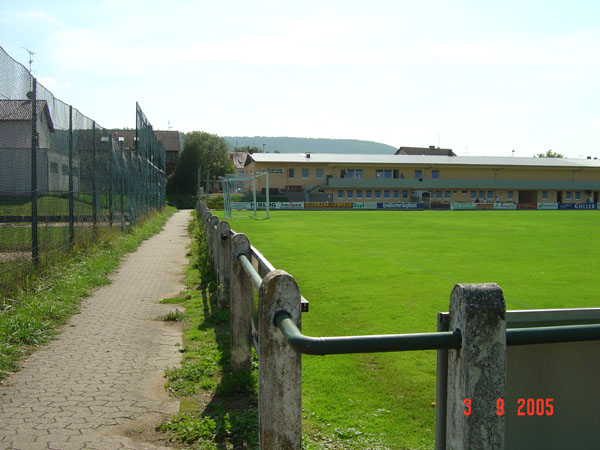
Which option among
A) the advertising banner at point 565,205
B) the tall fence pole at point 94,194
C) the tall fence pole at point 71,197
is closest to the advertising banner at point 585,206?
the advertising banner at point 565,205

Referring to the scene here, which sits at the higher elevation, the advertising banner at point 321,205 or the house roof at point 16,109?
the house roof at point 16,109

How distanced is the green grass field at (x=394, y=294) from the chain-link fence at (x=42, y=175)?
404cm

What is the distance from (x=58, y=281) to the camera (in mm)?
8844

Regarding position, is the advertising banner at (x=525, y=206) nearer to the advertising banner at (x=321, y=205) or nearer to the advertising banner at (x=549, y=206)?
the advertising banner at (x=549, y=206)

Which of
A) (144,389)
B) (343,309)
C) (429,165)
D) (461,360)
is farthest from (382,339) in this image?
(429,165)

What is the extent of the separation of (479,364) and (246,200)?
61147mm

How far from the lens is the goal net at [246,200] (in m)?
41.6

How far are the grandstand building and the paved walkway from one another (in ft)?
213

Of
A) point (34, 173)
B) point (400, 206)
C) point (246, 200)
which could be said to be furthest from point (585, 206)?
point (34, 173)

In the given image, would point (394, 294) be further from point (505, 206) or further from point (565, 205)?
point (565, 205)

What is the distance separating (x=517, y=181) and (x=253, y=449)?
257 ft

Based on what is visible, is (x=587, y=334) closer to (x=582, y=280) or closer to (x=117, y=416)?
(x=117, y=416)

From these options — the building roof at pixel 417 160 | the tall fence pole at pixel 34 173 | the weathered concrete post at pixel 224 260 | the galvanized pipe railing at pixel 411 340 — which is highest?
the building roof at pixel 417 160

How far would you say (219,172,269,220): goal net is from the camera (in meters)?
41.6
